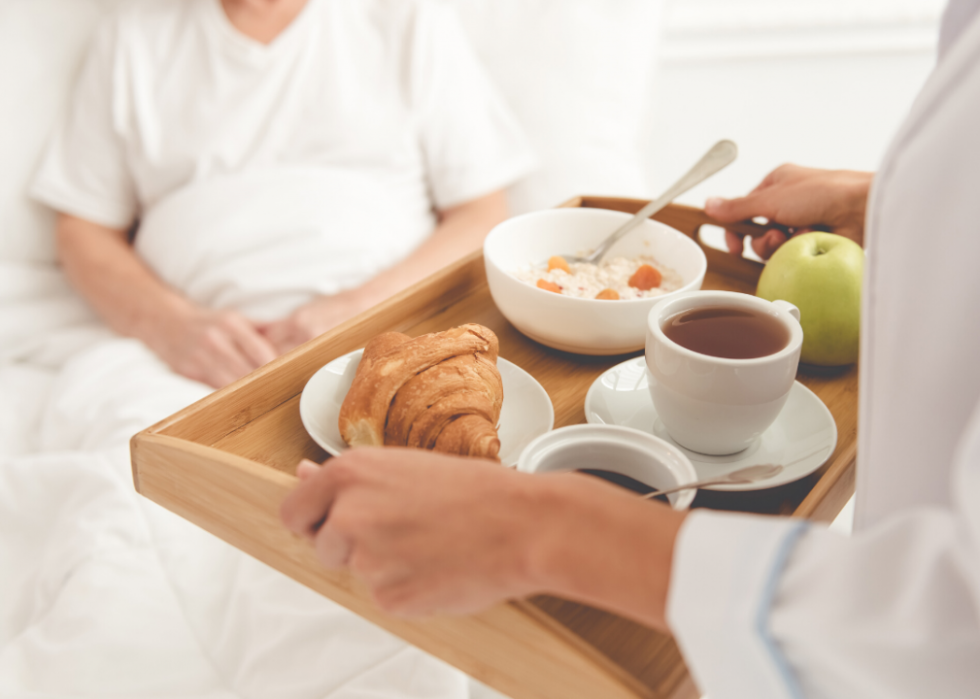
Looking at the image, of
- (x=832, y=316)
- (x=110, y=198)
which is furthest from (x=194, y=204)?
(x=832, y=316)

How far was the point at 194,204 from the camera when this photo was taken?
1251 mm

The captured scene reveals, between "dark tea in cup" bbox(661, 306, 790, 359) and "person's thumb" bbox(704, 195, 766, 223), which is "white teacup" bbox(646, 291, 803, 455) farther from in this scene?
"person's thumb" bbox(704, 195, 766, 223)

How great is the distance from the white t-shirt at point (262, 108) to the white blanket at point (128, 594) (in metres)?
0.36

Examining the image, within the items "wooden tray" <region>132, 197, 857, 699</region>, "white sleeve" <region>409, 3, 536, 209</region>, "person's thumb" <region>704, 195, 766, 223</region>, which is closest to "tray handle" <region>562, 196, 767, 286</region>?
"person's thumb" <region>704, 195, 766, 223</region>

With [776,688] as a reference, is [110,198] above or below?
below

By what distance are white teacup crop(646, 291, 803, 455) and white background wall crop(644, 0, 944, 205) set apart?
136cm

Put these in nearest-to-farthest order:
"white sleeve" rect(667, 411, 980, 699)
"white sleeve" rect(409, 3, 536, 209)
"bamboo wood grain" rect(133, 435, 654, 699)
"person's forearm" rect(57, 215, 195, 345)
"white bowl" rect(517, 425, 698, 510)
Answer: "white sleeve" rect(667, 411, 980, 699)
"bamboo wood grain" rect(133, 435, 654, 699)
"white bowl" rect(517, 425, 698, 510)
"person's forearm" rect(57, 215, 195, 345)
"white sleeve" rect(409, 3, 536, 209)

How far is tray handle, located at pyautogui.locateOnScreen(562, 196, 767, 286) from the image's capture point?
979 mm

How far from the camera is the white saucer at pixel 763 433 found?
0.62 m

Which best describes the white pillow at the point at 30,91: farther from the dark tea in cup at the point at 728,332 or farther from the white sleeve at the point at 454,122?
the dark tea in cup at the point at 728,332

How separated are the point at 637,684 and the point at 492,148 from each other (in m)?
1.10

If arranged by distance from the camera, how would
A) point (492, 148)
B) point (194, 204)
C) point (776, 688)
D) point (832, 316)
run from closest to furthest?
point (776, 688) < point (832, 316) < point (194, 204) < point (492, 148)

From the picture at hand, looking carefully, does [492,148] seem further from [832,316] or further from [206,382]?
[832,316]

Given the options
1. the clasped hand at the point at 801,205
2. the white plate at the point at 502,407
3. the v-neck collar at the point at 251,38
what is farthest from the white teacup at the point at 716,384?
the v-neck collar at the point at 251,38
